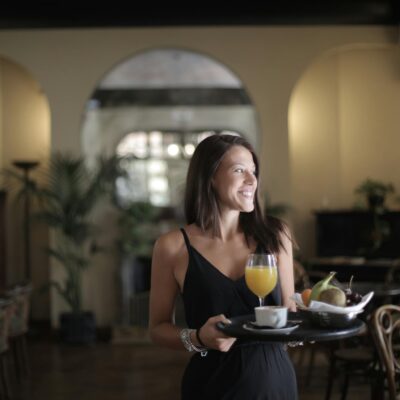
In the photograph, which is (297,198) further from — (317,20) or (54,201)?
(54,201)

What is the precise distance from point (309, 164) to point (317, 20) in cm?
204

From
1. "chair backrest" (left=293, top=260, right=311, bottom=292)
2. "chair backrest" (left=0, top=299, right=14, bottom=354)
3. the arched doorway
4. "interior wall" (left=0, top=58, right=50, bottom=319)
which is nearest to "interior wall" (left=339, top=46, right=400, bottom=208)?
the arched doorway

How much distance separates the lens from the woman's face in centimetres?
219

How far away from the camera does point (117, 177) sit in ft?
29.2

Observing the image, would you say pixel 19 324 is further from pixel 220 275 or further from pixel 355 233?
pixel 220 275

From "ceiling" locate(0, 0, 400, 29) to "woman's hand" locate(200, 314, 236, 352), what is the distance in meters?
7.35

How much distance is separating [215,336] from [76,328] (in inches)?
271

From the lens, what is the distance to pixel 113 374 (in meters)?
6.97

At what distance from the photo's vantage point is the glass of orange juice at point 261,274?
2064mm

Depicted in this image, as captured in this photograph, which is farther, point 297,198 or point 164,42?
point 297,198

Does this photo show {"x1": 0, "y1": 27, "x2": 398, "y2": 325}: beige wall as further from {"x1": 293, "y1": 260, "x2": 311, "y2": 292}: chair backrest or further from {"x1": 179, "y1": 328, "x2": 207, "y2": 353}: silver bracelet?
{"x1": 179, "y1": 328, "x2": 207, "y2": 353}: silver bracelet

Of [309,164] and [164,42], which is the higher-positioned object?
[164,42]

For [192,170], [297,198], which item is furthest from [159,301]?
[297,198]

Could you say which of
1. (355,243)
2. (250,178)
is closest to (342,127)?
(355,243)
